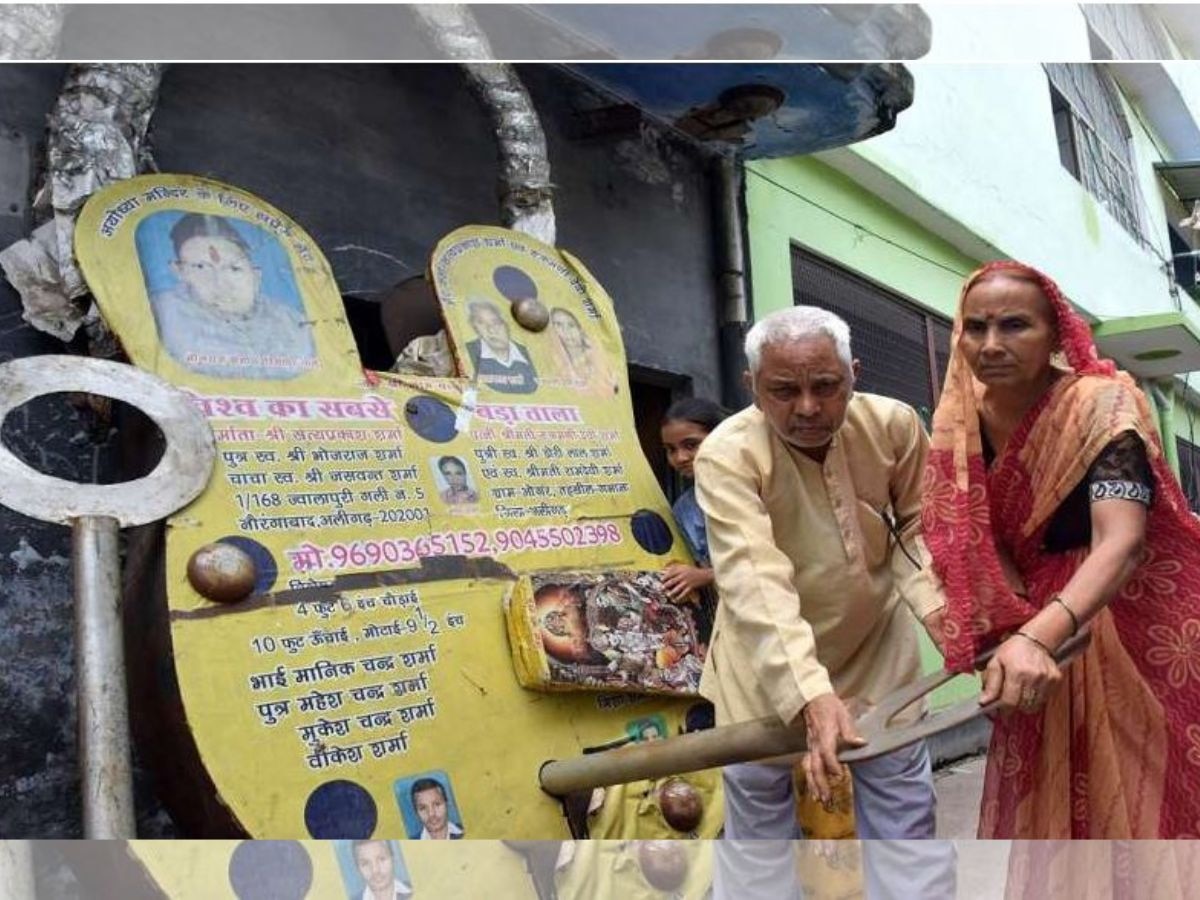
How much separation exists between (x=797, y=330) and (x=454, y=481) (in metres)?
0.65

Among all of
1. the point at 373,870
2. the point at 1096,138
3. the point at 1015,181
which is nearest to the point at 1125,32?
the point at 1096,138

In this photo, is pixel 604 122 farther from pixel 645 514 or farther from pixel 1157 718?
pixel 1157 718

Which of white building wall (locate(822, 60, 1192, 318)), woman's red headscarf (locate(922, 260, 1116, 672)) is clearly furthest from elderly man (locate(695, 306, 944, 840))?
white building wall (locate(822, 60, 1192, 318))

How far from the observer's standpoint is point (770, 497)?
5.12ft

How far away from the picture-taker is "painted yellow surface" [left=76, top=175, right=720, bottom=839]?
1538 millimetres

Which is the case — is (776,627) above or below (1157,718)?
above

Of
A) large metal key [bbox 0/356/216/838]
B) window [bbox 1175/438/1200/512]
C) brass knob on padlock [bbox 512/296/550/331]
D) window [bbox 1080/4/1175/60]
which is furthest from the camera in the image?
brass knob on padlock [bbox 512/296/550/331]

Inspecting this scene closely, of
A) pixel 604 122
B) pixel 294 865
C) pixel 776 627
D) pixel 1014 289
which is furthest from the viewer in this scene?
pixel 604 122

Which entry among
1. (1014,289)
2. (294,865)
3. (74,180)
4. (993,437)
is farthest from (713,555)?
(74,180)

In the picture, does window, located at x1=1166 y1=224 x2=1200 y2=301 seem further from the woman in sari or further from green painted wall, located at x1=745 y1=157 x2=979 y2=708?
the woman in sari

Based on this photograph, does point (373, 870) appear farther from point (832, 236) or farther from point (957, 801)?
point (832, 236)

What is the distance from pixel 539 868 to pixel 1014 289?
112 cm

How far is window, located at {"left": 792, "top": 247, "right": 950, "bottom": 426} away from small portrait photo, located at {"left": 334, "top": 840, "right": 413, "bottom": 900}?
1.03m

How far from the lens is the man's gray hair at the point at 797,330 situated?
4.75ft
